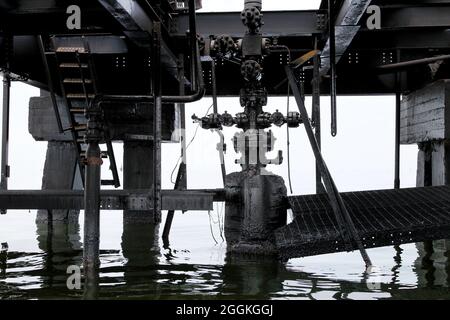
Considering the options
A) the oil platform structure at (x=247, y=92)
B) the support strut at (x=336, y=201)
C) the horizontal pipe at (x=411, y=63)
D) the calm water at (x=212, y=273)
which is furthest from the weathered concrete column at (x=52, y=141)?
the support strut at (x=336, y=201)

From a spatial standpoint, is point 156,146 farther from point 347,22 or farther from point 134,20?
point 347,22

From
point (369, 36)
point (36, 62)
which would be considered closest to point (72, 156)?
point (36, 62)

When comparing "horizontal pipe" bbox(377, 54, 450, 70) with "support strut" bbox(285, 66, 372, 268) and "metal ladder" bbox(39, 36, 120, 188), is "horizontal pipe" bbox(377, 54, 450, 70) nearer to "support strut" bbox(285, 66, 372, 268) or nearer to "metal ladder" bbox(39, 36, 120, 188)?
"support strut" bbox(285, 66, 372, 268)

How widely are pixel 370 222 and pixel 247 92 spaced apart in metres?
2.75

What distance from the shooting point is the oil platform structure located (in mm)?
7047

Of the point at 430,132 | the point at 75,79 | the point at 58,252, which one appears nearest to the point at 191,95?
the point at 75,79

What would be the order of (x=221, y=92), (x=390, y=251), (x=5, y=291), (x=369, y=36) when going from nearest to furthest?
(x=5, y=291) → (x=390, y=251) → (x=369, y=36) → (x=221, y=92)

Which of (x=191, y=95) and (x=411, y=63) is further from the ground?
(x=411, y=63)

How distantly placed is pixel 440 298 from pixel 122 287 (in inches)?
128

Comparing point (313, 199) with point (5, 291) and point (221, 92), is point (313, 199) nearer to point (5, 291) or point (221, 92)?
point (5, 291)

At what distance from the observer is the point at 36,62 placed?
12.3 metres

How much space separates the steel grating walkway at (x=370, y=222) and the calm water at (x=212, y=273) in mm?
398

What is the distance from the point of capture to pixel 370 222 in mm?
7340

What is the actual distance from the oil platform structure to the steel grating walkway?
0.06 feet
